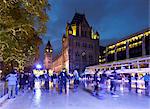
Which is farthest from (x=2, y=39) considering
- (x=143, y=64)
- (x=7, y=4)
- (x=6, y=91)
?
(x=143, y=64)

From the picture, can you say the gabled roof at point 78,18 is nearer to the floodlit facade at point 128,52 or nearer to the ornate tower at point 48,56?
the floodlit facade at point 128,52

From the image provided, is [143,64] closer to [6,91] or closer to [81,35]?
[6,91]

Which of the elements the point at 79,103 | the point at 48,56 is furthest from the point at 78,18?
the point at 79,103

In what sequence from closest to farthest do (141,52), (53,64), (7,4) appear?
(7,4) < (141,52) < (53,64)

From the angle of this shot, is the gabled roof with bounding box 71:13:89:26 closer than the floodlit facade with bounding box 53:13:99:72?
No

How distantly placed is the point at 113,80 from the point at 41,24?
428 inches

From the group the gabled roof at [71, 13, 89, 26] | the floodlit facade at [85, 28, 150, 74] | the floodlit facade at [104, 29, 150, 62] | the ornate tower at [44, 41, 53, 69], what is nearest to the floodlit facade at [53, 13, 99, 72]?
the gabled roof at [71, 13, 89, 26]

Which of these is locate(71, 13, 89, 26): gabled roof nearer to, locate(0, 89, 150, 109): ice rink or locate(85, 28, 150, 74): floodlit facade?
locate(85, 28, 150, 74): floodlit facade

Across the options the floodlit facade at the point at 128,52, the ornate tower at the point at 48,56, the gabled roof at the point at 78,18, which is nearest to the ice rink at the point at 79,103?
the floodlit facade at the point at 128,52

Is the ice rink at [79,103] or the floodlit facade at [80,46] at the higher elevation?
the floodlit facade at [80,46]

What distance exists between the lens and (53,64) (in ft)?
620

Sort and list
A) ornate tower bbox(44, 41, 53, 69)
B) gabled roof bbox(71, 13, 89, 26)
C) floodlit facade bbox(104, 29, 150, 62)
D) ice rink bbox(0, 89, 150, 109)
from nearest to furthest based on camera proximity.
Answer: ice rink bbox(0, 89, 150, 109) < floodlit facade bbox(104, 29, 150, 62) < gabled roof bbox(71, 13, 89, 26) < ornate tower bbox(44, 41, 53, 69)

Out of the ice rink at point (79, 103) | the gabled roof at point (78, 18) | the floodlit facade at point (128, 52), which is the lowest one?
the ice rink at point (79, 103)

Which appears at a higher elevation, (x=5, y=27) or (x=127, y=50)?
(x=127, y=50)
